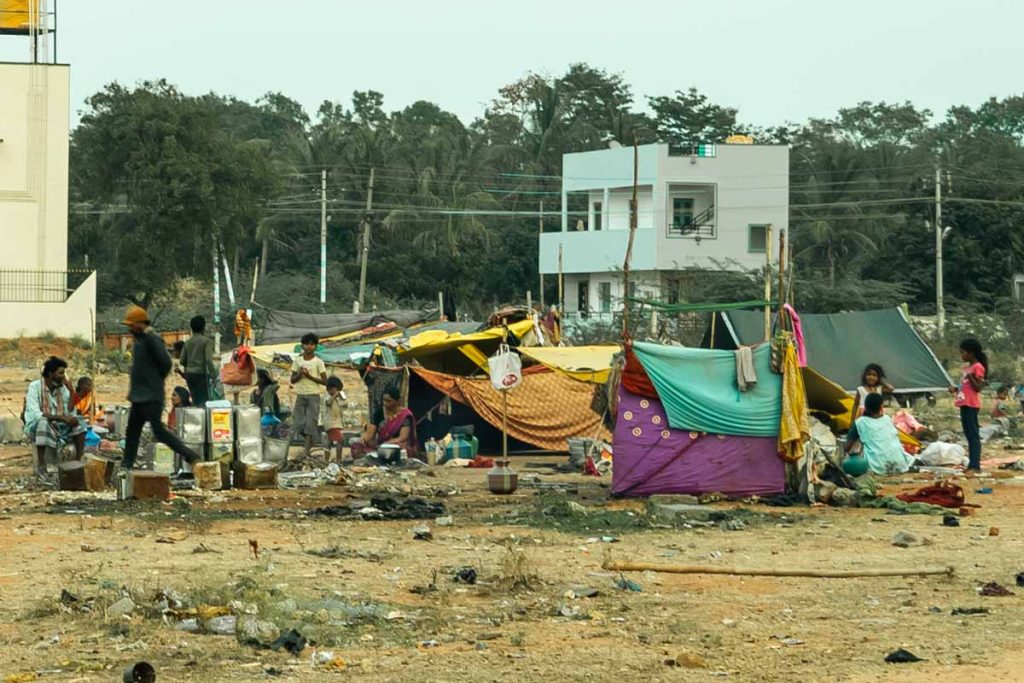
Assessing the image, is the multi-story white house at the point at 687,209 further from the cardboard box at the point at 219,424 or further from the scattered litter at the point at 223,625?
the scattered litter at the point at 223,625

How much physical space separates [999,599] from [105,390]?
22.3 metres

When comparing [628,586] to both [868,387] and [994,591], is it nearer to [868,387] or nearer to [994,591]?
[994,591]

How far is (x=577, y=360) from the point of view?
65.1ft

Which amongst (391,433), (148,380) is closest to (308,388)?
(391,433)

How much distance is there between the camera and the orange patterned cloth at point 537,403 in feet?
62.2

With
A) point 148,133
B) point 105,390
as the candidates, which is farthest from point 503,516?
point 148,133

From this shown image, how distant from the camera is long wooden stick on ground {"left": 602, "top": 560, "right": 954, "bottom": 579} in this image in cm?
977

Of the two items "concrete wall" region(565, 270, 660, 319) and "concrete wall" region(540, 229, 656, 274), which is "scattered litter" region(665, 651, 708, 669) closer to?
"concrete wall" region(565, 270, 660, 319)

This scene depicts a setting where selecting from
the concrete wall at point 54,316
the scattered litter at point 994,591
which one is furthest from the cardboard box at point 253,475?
the concrete wall at point 54,316

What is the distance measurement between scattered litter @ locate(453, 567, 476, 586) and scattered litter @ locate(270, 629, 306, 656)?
1.82 meters

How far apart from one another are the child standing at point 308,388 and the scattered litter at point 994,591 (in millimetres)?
9297

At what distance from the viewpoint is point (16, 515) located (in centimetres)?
1272

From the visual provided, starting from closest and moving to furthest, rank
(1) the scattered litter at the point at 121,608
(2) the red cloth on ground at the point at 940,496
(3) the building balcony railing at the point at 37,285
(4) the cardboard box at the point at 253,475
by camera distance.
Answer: (1) the scattered litter at the point at 121,608 → (2) the red cloth on ground at the point at 940,496 → (4) the cardboard box at the point at 253,475 → (3) the building balcony railing at the point at 37,285

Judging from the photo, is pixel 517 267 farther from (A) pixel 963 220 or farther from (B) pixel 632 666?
(B) pixel 632 666
